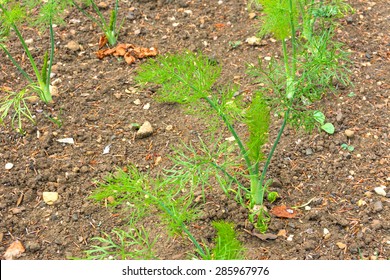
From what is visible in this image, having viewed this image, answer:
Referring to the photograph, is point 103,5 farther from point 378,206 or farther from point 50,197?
point 378,206

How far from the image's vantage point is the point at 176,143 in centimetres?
278

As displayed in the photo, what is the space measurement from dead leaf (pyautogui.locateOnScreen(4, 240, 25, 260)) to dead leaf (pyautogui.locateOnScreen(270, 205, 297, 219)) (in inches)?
45.3

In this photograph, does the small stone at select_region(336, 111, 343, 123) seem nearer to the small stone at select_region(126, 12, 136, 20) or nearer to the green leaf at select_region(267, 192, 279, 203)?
the green leaf at select_region(267, 192, 279, 203)

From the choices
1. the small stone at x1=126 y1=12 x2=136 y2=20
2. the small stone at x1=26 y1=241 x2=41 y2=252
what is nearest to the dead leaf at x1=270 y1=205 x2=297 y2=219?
the small stone at x1=26 y1=241 x2=41 y2=252

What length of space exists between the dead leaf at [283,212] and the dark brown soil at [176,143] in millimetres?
26

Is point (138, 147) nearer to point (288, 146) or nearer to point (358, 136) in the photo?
point (288, 146)

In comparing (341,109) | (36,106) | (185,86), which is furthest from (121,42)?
(341,109)

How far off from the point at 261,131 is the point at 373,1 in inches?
71.3

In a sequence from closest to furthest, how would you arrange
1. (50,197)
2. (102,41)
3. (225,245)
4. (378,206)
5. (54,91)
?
(225,245)
(378,206)
(50,197)
(54,91)
(102,41)

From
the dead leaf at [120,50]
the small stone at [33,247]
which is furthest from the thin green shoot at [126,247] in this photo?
the dead leaf at [120,50]

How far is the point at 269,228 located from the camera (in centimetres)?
238

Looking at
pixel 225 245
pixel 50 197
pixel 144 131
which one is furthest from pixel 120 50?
pixel 225 245

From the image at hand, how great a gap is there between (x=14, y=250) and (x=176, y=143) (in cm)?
95
